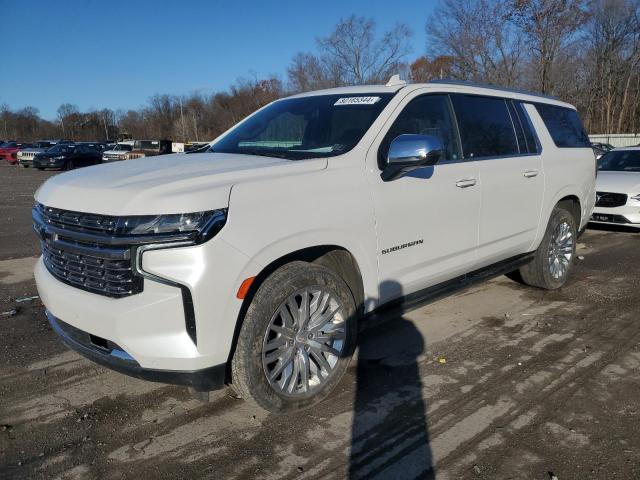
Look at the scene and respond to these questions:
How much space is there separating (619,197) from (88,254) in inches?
353

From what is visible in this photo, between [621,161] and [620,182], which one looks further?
[621,161]

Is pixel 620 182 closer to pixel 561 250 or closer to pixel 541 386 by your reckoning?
pixel 561 250

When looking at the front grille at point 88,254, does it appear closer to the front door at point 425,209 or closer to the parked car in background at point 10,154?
the front door at point 425,209

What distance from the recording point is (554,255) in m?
5.68

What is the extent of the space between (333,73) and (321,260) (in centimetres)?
3401

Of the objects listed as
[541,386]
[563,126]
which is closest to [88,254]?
[541,386]

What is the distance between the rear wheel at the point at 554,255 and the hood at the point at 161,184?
10.7 ft

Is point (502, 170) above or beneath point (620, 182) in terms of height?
above

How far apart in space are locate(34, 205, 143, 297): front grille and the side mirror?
5.61 ft

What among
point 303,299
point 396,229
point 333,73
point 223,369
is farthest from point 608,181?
point 333,73

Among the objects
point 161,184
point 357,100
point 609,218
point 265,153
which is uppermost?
point 357,100

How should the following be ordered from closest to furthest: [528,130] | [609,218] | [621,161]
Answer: [528,130] → [609,218] → [621,161]

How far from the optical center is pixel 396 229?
351 centimetres

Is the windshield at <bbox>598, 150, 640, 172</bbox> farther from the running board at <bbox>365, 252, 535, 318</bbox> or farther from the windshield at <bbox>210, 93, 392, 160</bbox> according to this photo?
the windshield at <bbox>210, 93, 392, 160</bbox>
